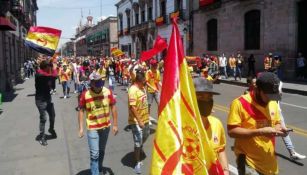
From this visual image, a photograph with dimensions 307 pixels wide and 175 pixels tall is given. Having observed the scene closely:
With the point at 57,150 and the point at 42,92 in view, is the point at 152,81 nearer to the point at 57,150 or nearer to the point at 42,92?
the point at 42,92

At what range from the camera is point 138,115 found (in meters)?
6.69

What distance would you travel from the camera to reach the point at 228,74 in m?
27.2

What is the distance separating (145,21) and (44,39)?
36.6m

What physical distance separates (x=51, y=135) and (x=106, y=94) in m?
3.95

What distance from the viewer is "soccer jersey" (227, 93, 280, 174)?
364 cm

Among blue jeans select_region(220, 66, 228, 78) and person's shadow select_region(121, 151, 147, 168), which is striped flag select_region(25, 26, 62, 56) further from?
blue jeans select_region(220, 66, 228, 78)

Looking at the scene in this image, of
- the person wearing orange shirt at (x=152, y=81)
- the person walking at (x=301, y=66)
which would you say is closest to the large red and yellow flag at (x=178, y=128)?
the person wearing orange shirt at (x=152, y=81)

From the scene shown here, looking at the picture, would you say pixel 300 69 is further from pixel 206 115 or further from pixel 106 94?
pixel 206 115

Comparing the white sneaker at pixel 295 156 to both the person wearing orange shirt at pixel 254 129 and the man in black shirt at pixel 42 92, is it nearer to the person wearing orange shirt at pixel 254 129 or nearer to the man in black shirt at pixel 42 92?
the person wearing orange shirt at pixel 254 129

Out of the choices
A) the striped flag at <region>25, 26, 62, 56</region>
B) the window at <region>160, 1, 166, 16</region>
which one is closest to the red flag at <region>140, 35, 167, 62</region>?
the striped flag at <region>25, 26, 62, 56</region>

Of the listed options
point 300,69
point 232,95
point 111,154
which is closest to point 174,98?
point 111,154

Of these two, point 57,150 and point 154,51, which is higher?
point 154,51

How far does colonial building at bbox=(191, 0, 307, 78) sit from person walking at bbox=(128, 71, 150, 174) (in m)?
17.4

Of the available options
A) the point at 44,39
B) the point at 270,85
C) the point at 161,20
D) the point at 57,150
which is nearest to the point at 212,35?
the point at 161,20
